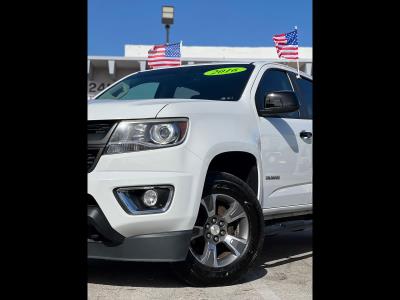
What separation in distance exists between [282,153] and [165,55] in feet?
26.7

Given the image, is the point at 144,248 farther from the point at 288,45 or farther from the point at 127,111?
the point at 288,45

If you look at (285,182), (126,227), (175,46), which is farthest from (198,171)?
(175,46)

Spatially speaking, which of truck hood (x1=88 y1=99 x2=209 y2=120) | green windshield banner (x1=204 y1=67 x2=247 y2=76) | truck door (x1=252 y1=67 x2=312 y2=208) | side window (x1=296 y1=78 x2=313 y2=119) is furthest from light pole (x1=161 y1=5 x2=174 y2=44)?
truck hood (x1=88 y1=99 x2=209 y2=120)

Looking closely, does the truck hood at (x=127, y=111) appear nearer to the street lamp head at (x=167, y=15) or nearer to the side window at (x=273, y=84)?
the side window at (x=273, y=84)

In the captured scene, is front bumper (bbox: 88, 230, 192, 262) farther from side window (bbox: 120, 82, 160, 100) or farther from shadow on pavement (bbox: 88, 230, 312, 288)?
side window (bbox: 120, 82, 160, 100)

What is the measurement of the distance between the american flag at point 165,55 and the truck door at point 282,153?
7.28 meters

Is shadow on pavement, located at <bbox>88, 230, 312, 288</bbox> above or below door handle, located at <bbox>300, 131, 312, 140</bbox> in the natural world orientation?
below

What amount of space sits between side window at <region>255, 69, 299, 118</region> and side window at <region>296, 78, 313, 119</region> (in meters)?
0.19

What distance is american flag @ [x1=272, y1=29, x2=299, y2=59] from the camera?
8.29 metres
